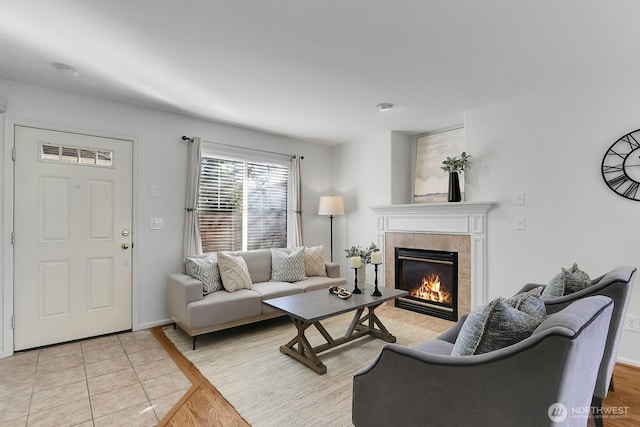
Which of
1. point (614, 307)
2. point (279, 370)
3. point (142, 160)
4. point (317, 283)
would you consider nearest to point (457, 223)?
point (317, 283)

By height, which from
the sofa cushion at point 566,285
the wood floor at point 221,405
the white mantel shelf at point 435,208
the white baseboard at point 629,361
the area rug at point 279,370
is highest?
the white mantel shelf at point 435,208

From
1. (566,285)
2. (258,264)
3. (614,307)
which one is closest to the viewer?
(614,307)

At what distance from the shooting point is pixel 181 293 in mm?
3152

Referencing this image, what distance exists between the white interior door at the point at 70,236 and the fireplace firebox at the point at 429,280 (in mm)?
3349

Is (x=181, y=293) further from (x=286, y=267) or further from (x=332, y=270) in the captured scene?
(x=332, y=270)

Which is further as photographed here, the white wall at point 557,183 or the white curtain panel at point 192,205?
the white curtain panel at point 192,205

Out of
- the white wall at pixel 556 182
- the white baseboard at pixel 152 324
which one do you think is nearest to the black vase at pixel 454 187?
the white wall at pixel 556 182

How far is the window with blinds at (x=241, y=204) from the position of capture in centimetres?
411

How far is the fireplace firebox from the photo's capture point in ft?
12.8

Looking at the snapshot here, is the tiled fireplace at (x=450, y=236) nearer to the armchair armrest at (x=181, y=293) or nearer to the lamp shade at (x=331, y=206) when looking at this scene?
the lamp shade at (x=331, y=206)

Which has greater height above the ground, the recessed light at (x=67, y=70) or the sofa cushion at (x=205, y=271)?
the recessed light at (x=67, y=70)

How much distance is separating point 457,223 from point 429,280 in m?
0.87

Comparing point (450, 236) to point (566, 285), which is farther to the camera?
point (450, 236)

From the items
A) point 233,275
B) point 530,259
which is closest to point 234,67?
point 233,275
